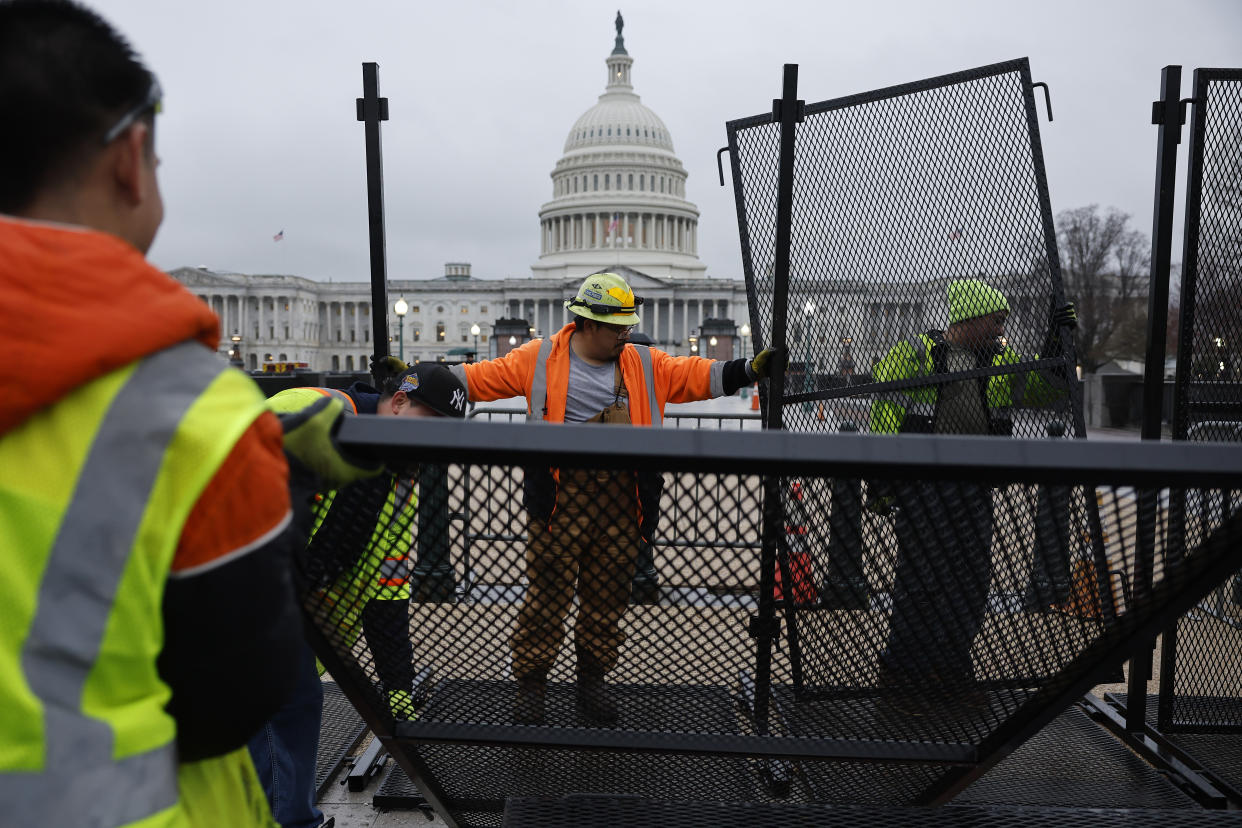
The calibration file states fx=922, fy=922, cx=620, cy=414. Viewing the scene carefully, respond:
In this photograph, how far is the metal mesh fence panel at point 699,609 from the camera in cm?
136

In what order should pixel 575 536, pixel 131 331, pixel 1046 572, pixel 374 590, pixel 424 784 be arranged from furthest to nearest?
1. pixel 424 784
2. pixel 374 590
3. pixel 1046 572
4. pixel 575 536
5. pixel 131 331

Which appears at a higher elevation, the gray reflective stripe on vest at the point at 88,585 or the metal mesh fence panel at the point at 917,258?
the metal mesh fence panel at the point at 917,258

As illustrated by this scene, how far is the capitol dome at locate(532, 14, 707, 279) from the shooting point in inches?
4247

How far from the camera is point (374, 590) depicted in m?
2.06

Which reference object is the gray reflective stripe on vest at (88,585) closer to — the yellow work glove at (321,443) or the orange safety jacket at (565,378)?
the yellow work glove at (321,443)

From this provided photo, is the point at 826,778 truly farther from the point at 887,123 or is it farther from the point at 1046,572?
the point at 887,123

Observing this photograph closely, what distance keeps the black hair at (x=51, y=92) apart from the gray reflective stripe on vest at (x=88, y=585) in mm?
301

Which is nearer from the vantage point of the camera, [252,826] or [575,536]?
[252,826]

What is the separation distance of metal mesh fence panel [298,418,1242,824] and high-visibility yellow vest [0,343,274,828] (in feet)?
1.14

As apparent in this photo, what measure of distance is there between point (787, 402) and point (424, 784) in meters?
2.18

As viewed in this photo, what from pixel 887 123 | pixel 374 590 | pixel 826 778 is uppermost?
pixel 887 123

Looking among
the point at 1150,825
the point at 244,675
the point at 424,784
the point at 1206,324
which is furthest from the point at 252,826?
the point at 1206,324

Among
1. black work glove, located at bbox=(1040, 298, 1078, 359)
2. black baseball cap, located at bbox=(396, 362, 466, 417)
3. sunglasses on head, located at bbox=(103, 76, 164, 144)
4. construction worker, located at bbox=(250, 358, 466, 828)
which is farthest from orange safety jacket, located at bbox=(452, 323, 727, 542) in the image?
sunglasses on head, located at bbox=(103, 76, 164, 144)

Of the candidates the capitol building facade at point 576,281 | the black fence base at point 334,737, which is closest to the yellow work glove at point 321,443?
the black fence base at point 334,737
